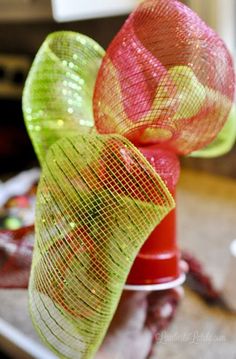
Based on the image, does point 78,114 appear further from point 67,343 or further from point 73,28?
point 73,28

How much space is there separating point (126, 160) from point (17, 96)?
1.16 metres

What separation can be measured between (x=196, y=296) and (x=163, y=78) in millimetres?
381

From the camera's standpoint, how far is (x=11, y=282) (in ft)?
1.94

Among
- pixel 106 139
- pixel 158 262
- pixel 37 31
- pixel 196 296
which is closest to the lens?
pixel 106 139

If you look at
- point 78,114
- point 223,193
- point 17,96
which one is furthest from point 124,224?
point 17,96

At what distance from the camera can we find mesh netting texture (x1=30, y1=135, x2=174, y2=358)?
0.41 m

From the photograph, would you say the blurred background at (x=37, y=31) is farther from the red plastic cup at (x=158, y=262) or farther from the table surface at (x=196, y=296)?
the red plastic cup at (x=158, y=262)

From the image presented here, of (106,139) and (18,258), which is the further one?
(18,258)

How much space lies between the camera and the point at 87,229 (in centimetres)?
43

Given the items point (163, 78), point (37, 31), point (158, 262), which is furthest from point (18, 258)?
point (37, 31)

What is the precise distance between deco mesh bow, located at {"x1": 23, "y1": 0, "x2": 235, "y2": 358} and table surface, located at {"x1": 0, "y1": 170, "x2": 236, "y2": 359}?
0.19 m

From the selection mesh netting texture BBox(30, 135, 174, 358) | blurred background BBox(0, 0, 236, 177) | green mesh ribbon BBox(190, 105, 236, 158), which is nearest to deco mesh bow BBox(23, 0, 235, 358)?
mesh netting texture BBox(30, 135, 174, 358)

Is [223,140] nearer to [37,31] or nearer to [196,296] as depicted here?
[196,296]

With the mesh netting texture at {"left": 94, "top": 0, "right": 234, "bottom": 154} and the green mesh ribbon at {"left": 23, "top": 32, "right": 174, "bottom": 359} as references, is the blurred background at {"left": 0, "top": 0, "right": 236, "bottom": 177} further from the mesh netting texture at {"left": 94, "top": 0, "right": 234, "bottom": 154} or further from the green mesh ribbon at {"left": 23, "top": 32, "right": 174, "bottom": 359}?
the green mesh ribbon at {"left": 23, "top": 32, "right": 174, "bottom": 359}
